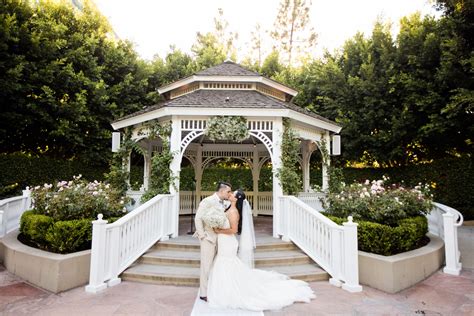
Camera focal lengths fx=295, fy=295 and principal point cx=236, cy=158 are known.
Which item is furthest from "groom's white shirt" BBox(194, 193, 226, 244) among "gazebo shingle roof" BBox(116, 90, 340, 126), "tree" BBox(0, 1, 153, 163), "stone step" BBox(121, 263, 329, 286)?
"tree" BBox(0, 1, 153, 163)

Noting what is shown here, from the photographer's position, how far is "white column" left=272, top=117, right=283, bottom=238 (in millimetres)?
7418

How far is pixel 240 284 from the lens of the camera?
446 cm

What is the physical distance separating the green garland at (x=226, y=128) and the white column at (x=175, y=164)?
0.76 meters

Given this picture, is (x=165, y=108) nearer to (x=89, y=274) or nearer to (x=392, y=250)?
(x=89, y=274)

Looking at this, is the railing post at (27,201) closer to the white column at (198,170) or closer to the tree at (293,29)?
the white column at (198,170)

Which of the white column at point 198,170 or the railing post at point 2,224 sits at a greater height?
the white column at point 198,170

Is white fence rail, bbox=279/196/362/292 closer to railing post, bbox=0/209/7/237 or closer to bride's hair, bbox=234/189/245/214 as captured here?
bride's hair, bbox=234/189/245/214

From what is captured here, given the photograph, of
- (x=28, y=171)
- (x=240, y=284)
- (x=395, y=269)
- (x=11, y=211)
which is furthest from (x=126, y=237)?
(x=28, y=171)

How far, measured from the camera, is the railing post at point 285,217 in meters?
7.06

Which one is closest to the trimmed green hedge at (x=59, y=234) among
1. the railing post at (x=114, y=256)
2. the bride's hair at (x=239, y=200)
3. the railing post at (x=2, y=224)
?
the railing post at (x=114, y=256)

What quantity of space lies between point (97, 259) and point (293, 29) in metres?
21.3

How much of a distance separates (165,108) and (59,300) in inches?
179

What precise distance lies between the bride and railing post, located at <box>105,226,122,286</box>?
2015mm

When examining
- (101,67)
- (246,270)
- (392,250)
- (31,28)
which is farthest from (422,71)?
(31,28)
